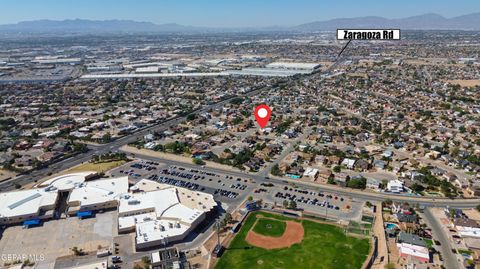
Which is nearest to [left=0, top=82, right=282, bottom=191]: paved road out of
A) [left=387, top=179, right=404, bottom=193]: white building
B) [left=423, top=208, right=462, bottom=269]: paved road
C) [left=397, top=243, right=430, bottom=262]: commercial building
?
[left=387, top=179, right=404, bottom=193]: white building

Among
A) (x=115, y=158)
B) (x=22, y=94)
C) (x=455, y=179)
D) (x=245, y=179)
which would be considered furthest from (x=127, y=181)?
(x=22, y=94)

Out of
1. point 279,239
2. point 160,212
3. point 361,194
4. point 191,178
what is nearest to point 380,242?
point 279,239

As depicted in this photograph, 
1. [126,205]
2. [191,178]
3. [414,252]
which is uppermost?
[126,205]

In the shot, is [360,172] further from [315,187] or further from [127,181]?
[127,181]

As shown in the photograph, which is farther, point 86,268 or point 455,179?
point 455,179

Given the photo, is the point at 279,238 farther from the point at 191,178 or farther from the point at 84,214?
the point at 84,214

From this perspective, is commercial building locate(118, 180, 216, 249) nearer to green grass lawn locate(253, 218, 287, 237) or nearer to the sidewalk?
green grass lawn locate(253, 218, 287, 237)
